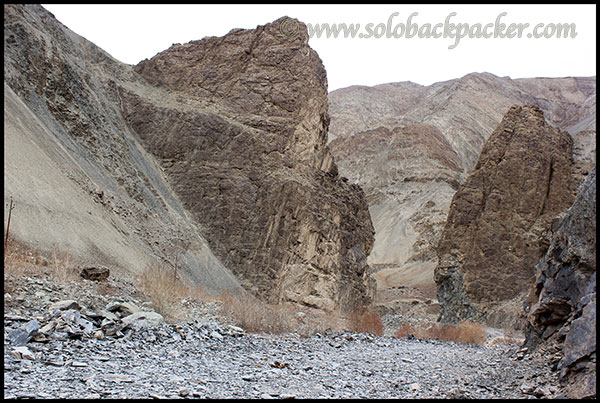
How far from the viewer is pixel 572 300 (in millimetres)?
7312

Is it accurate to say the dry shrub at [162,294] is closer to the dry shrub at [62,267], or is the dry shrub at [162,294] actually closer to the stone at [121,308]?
the stone at [121,308]

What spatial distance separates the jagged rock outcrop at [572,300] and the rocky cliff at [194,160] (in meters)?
12.2

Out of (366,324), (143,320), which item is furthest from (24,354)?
(366,324)

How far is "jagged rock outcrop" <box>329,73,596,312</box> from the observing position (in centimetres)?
6594

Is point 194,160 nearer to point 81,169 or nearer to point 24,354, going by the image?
point 81,169

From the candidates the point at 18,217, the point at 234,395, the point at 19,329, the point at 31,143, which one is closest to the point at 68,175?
the point at 31,143

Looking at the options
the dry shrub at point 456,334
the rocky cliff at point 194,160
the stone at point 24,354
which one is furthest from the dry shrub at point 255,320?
the dry shrub at point 456,334

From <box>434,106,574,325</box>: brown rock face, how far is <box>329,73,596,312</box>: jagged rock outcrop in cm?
247

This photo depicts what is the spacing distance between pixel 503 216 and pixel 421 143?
60765 mm

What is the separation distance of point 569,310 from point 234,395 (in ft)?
16.4

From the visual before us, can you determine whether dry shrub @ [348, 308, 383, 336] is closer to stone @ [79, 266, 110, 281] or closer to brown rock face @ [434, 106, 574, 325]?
stone @ [79, 266, 110, 281]

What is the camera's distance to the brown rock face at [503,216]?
1271 inches

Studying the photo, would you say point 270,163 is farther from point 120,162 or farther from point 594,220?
point 594,220

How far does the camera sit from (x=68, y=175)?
59.5 ft
